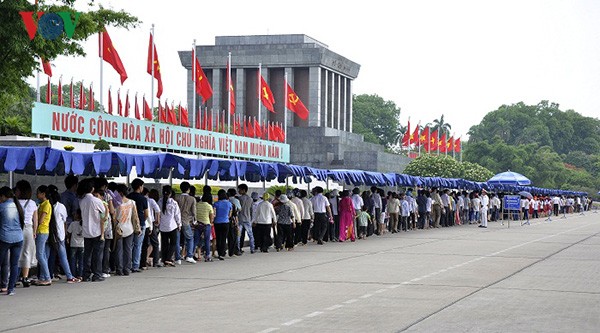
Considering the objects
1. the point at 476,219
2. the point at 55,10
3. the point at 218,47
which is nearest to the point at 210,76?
the point at 218,47

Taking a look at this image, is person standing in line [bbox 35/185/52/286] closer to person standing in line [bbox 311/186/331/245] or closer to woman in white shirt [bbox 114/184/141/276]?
woman in white shirt [bbox 114/184/141/276]

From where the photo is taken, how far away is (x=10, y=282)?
1503 cm

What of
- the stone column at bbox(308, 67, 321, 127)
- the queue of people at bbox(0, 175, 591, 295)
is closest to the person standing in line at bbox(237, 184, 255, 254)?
the queue of people at bbox(0, 175, 591, 295)

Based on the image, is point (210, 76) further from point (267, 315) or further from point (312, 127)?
point (267, 315)

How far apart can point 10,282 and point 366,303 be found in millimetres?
5441

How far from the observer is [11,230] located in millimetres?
15102

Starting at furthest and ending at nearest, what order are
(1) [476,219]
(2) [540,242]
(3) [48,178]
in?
(1) [476,219], (3) [48,178], (2) [540,242]

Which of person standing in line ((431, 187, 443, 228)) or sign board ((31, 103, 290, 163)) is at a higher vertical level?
sign board ((31, 103, 290, 163))

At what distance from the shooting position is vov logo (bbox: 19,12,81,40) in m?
20.4

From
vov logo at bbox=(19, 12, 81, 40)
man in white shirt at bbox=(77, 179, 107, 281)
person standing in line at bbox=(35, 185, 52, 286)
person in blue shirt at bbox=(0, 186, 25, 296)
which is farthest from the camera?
vov logo at bbox=(19, 12, 81, 40)

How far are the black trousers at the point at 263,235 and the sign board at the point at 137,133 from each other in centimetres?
1630

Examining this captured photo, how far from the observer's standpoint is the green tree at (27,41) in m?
21.1

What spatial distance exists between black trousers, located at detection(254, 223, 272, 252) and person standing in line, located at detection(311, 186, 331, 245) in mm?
4278

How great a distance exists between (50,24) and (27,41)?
1236 millimetres
